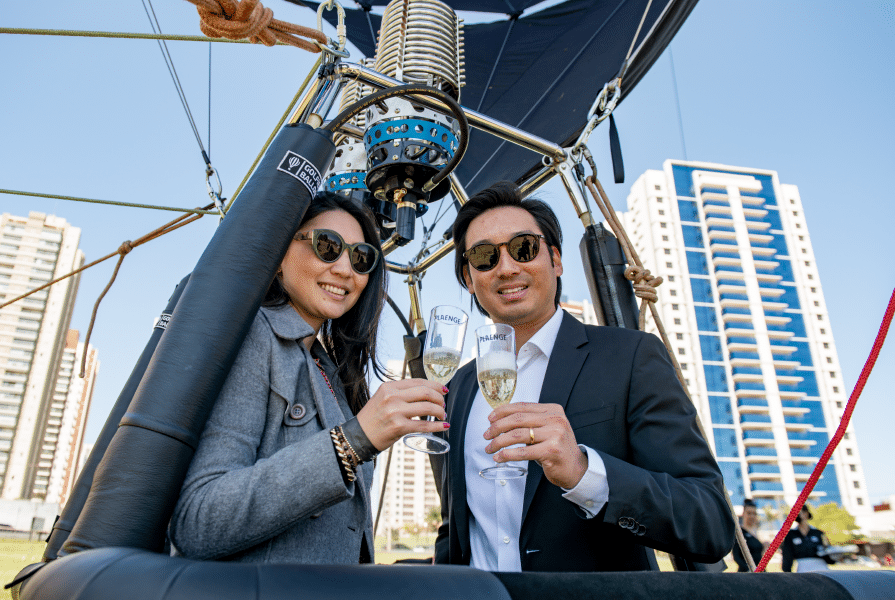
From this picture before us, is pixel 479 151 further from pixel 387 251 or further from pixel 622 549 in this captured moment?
pixel 622 549

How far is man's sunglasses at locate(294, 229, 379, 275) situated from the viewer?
5.00 ft

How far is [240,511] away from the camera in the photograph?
0.94 meters

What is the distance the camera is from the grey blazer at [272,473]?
95cm

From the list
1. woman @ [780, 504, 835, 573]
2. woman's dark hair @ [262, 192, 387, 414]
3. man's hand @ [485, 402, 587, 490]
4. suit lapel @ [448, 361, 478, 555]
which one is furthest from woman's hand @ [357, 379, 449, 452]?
woman @ [780, 504, 835, 573]

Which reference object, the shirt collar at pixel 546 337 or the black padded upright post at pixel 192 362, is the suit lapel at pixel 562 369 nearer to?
the shirt collar at pixel 546 337

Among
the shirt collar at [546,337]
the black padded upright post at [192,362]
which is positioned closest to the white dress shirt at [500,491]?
the shirt collar at [546,337]

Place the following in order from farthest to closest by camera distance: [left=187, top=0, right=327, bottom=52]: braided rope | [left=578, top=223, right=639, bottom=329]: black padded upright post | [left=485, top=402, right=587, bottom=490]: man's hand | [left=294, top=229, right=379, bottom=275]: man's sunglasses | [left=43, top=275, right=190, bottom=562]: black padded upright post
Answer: [left=578, top=223, right=639, bottom=329]: black padded upright post, [left=43, top=275, right=190, bottom=562]: black padded upright post, [left=294, top=229, right=379, bottom=275]: man's sunglasses, [left=187, top=0, right=327, bottom=52]: braided rope, [left=485, top=402, right=587, bottom=490]: man's hand

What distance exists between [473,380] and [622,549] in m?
0.82

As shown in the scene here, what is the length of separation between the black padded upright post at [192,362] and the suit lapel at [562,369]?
0.88m

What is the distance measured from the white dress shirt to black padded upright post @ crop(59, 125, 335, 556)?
769 mm

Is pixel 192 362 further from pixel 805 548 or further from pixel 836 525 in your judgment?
pixel 836 525

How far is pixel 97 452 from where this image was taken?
1803 mm

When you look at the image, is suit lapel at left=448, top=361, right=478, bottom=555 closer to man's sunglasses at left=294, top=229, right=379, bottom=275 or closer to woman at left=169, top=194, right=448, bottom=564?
woman at left=169, top=194, right=448, bottom=564

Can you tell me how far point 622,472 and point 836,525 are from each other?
6408cm
